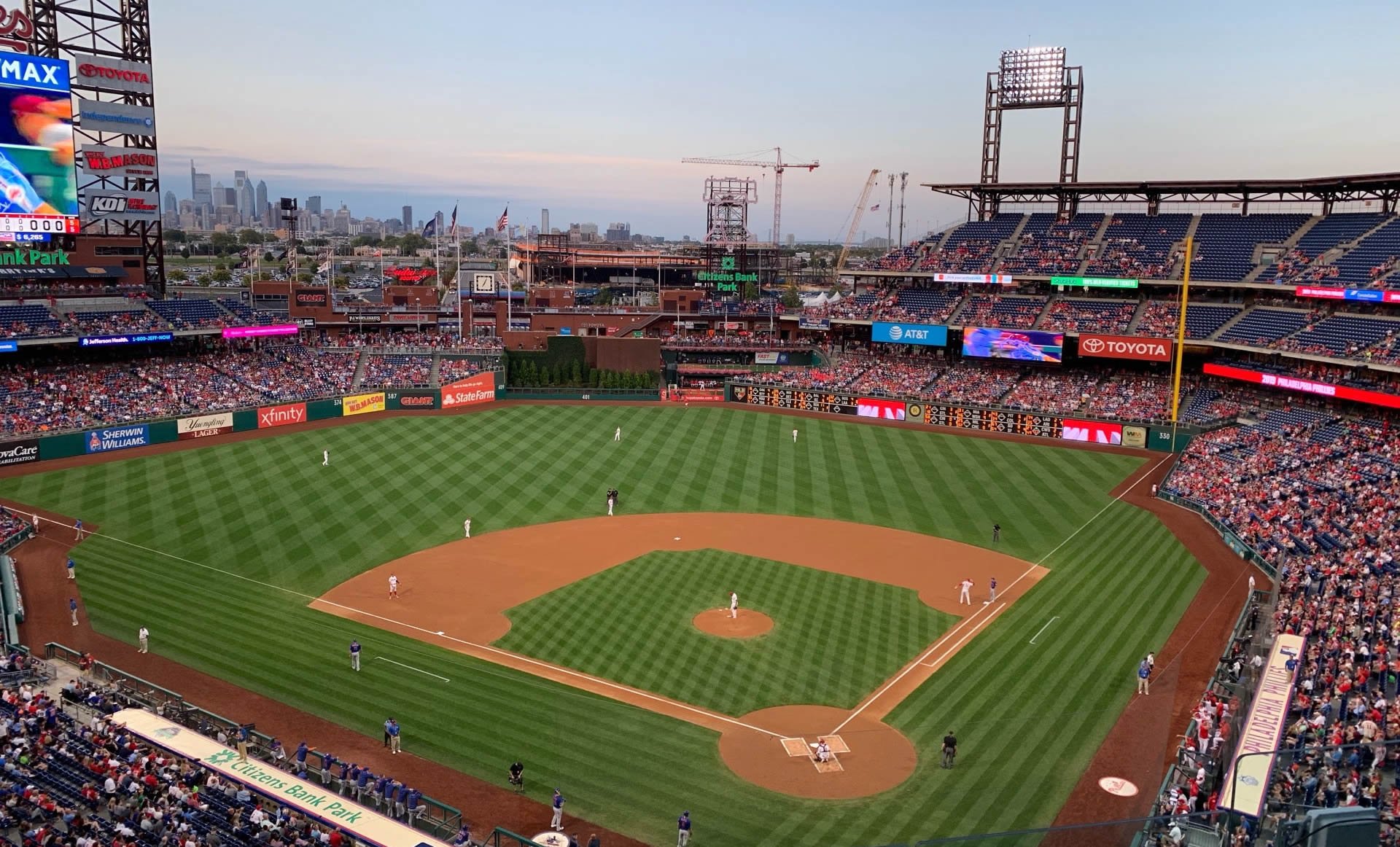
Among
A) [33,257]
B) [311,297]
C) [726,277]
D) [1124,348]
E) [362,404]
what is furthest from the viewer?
[726,277]

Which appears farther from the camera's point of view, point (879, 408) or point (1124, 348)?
point (879, 408)

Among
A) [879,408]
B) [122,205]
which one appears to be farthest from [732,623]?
[122,205]

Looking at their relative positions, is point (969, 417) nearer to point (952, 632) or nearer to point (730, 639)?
point (952, 632)

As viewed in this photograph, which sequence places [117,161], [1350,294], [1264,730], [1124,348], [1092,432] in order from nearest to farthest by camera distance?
1. [1264,730]
2. [1350,294]
3. [117,161]
4. [1092,432]
5. [1124,348]

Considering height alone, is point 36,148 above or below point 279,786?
above

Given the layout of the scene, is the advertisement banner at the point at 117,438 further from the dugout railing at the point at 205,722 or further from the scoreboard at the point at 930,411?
the scoreboard at the point at 930,411

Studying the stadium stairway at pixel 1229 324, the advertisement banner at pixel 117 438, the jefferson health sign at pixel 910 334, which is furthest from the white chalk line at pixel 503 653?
the jefferson health sign at pixel 910 334

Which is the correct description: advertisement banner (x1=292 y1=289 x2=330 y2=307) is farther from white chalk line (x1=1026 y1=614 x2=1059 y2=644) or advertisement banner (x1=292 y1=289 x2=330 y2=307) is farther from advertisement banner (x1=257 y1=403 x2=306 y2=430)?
white chalk line (x1=1026 y1=614 x2=1059 y2=644)
